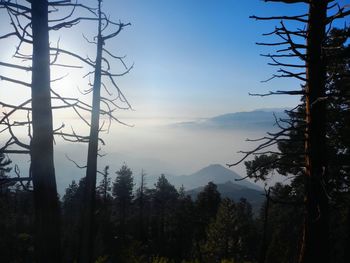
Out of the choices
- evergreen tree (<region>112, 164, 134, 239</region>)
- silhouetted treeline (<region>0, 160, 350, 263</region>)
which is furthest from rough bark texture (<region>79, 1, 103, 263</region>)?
evergreen tree (<region>112, 164, 134, 239</region>)

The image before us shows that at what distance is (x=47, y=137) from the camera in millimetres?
6023

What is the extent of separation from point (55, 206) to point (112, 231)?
56159 mm

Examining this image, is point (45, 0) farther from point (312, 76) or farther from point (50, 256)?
point (312, 76)

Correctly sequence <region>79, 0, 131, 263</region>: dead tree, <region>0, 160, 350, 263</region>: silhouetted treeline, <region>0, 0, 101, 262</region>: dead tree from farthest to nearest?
<region>0, 160, 350, 263</region>: silhouetted treeline < <region>79, 0, 131, 263</region>: dead tree < <region>0, 0, 101, 262</region>: dead tree

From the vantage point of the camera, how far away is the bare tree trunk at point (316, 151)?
251 inches

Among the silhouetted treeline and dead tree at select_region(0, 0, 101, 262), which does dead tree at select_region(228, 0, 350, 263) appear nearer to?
dead tree at select_region(0, 0, 101, 262)

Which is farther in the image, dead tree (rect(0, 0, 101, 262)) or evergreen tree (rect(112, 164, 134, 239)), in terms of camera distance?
evergreen tree (rect(112, 164, 134, 239))

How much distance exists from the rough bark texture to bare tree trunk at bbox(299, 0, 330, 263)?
6.57 meters

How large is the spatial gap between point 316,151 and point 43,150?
4.32m

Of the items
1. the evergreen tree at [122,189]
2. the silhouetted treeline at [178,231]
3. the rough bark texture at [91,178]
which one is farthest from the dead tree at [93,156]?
the evergreen tree at [122,189]

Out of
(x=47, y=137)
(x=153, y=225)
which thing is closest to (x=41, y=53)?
(x=47, y=137)

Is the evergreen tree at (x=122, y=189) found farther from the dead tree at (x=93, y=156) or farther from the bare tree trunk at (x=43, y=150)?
the bare tree trunk at (x=43, y=150)

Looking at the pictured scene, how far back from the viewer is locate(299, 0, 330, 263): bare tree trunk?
638 centimetres

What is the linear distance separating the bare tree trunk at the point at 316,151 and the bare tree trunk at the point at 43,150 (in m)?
3.97
